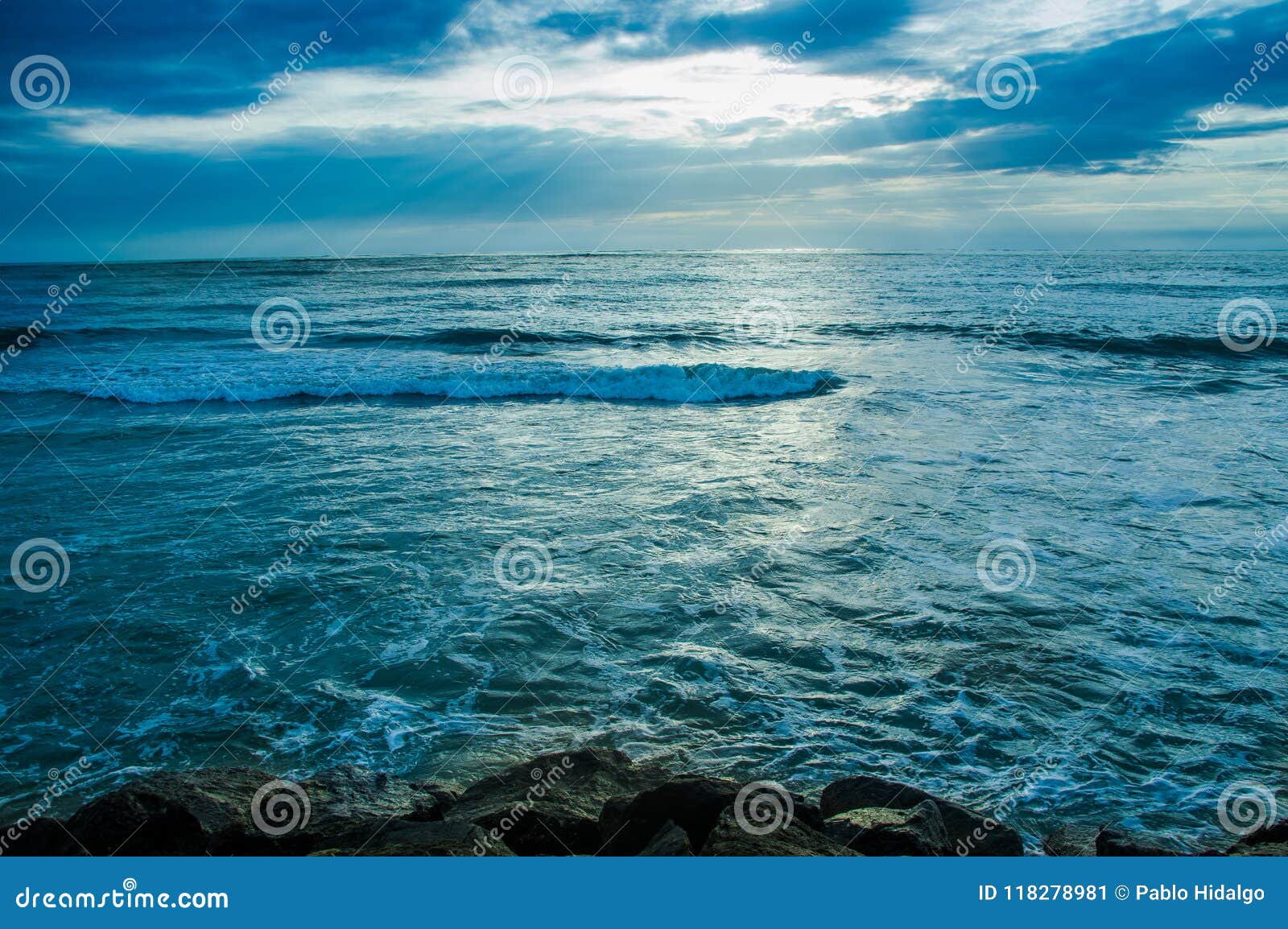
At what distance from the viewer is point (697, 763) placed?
4930mm

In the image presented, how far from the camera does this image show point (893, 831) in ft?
12.5

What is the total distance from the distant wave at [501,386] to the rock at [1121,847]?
1501cm

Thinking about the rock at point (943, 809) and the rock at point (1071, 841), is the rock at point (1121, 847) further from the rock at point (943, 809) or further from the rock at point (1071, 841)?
the rock at point (943, 809)

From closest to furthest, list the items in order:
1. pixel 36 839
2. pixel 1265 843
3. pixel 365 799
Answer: pixel 36 839 < pixel 1265 843 < pixel 365 799

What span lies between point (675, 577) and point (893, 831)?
4.06 metres

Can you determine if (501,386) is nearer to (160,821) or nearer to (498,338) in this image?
(498,338)

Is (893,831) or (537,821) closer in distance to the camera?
(893,831)

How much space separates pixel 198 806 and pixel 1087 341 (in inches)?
1085

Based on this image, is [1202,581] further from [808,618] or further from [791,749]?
[791,749]

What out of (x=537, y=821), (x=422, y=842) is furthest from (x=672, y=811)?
(x=422, y=842)

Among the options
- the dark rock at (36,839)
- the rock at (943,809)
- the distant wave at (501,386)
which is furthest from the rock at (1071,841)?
the distant wave at (501,386)

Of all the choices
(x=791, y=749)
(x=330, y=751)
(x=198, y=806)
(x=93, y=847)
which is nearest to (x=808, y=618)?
(x=791, y=749)

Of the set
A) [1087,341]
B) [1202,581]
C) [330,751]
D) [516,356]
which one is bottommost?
[330,751]

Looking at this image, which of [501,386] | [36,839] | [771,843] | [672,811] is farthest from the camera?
[501,386]
